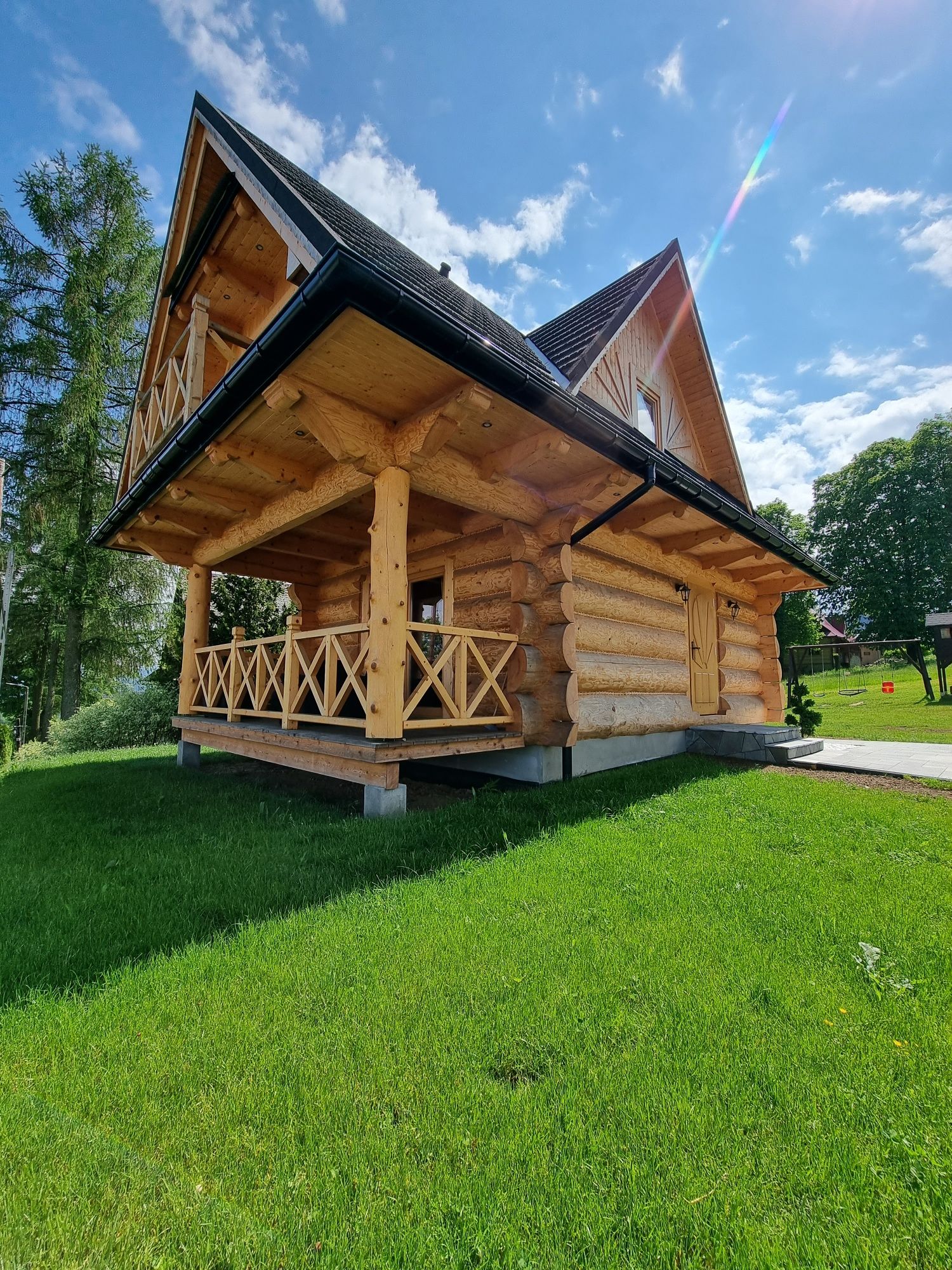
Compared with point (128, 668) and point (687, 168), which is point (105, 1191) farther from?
point (128, 668)

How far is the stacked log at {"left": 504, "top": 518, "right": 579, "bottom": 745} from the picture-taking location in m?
5.57

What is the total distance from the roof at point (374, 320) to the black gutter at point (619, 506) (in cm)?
7

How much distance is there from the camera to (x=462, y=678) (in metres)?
5.16

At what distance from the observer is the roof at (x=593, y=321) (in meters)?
7.35

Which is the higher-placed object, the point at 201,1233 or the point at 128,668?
the point at 128,668

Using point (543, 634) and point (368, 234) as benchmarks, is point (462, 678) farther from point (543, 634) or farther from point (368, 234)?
point (368, 234)

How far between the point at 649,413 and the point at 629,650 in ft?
15.0

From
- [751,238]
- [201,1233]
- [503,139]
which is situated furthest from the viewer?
[751,238]

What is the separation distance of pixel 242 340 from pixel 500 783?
7519 millimetres

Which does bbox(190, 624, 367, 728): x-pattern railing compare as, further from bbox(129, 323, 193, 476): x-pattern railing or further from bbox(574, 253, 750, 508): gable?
bbox(574, 253, 750, 508): gable

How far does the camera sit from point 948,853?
3674 mm

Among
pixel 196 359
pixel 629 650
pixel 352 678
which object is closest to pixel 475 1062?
pixel 352 678

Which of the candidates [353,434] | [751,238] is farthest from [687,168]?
[353,434]

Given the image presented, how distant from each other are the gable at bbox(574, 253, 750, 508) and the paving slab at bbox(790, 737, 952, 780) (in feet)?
16.5
